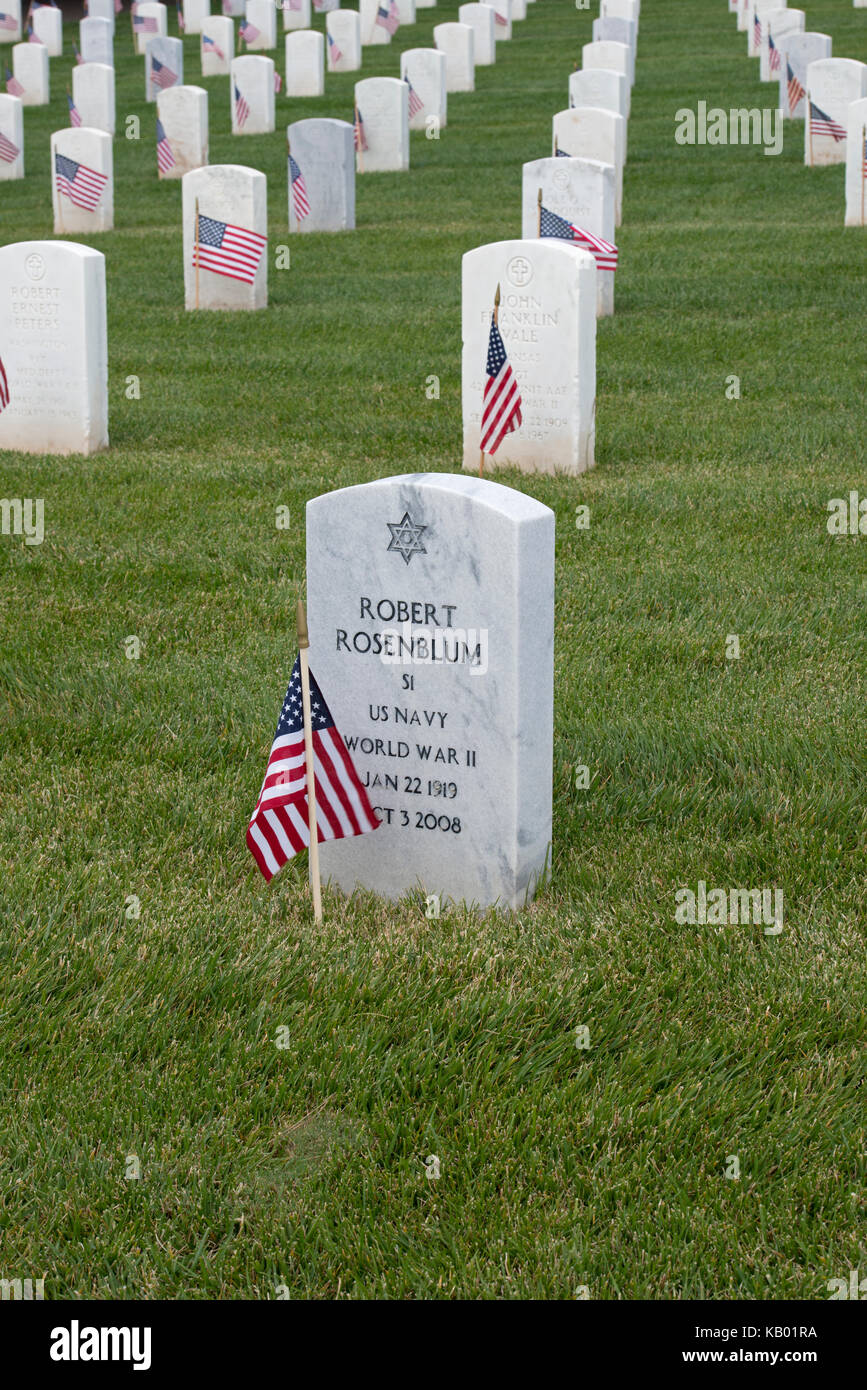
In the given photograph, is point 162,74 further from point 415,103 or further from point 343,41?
point 415,103

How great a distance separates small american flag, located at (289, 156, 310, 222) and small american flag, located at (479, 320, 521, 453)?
1017 centimetres

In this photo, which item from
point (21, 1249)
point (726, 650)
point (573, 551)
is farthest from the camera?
point (573, 551)

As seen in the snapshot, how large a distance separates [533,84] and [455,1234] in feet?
95.7

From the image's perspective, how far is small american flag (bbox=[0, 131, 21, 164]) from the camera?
80.5ft

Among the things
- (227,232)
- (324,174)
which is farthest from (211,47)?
(227,232)

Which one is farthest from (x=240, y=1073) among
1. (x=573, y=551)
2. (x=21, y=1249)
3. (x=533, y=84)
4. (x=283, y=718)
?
(x=533, y=84)

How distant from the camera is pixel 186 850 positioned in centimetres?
476

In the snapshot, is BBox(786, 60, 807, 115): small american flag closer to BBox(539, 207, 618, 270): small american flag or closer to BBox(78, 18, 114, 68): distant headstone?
BBox(539, 207, 618, 270): small american flag

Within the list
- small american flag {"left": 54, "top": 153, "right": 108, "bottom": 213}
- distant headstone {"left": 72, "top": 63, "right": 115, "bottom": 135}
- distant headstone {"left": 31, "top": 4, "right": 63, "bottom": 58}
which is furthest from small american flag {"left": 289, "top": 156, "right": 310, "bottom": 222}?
distant headstone {"left": 31, "top": 4, "right": 63, "bottom": 58}

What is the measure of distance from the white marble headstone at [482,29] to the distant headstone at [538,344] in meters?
25.5

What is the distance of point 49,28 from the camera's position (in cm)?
3822

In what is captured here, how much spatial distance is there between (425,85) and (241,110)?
313 cm

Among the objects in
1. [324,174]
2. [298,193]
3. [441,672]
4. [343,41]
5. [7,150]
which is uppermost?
[343,41]

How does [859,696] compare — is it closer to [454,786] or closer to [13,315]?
[454,786]
